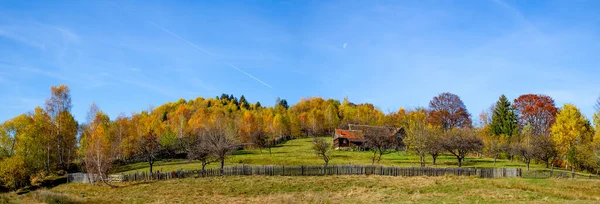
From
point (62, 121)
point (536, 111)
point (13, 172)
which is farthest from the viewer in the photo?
point (536, 111)

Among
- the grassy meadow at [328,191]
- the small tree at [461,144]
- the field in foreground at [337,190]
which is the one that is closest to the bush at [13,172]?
the grassy meadow at [328,191]

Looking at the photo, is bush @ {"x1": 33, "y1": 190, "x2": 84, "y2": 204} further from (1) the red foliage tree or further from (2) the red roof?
(1) the red foliage tree

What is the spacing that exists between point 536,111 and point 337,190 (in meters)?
71.3

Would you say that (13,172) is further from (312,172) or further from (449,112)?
(449,112)

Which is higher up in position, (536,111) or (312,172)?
(536,111)

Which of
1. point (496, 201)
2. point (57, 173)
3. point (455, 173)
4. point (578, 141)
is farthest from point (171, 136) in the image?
point (578, 141)

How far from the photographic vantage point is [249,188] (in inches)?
1594

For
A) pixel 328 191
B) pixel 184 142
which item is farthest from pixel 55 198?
pixel 184 142

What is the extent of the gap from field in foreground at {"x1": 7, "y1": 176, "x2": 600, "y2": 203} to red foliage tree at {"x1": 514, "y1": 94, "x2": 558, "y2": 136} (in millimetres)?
53598

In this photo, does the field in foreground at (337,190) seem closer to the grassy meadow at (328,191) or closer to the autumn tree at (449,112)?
the grassy meadow at (328,191)

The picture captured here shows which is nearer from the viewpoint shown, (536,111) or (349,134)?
(349,134)

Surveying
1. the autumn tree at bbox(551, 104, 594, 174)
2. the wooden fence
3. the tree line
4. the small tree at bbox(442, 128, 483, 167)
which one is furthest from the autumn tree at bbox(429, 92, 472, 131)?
the wooden fence

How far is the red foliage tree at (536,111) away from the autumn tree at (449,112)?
12463mm

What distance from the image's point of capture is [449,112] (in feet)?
344
